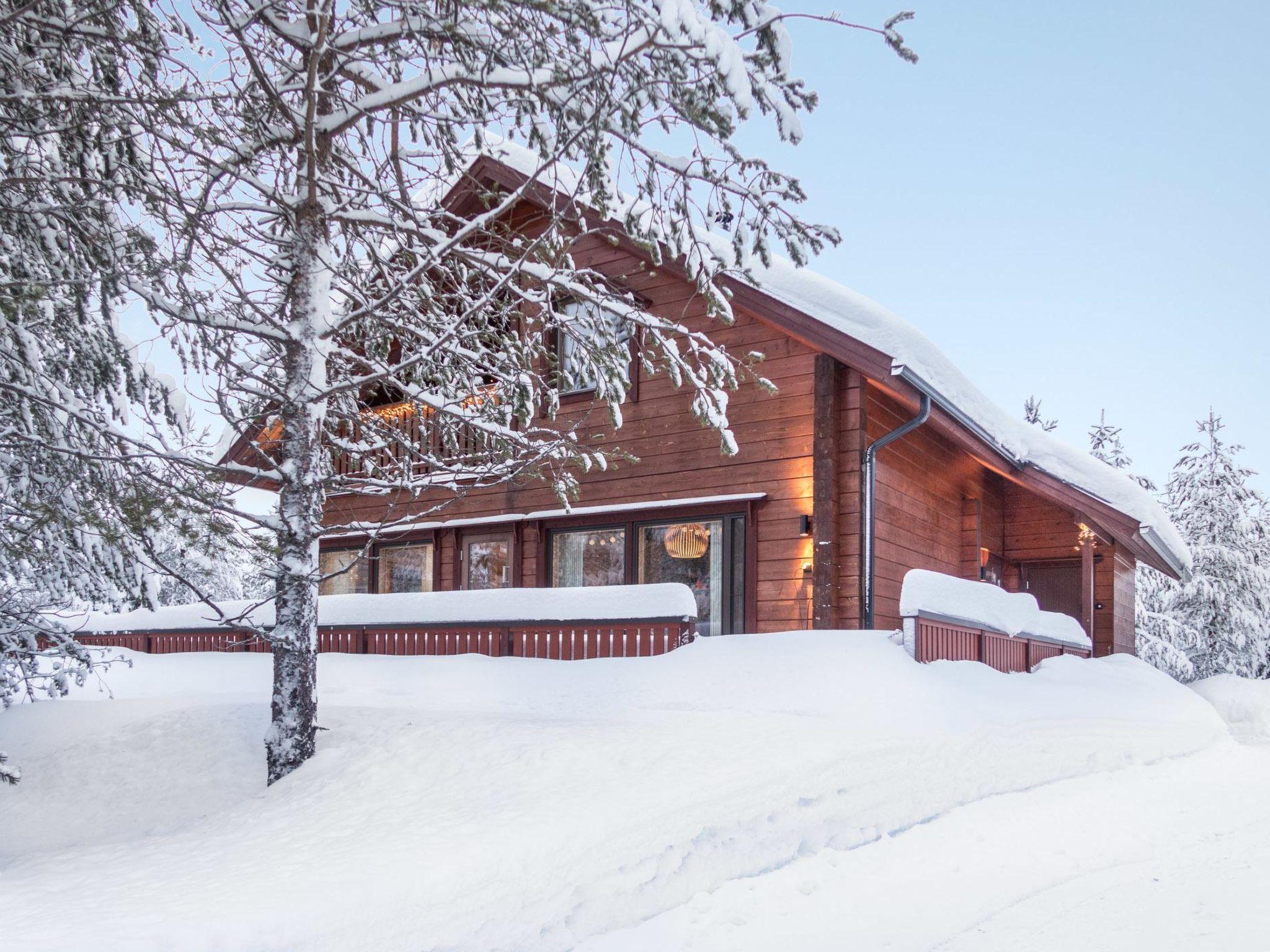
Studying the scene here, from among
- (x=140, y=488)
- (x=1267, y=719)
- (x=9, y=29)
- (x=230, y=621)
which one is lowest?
(x=1267, y=719)

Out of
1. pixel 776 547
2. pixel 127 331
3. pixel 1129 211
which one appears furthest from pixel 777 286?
pixel 1129 211

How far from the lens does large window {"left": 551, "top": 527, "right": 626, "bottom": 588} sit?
12352 millimetres

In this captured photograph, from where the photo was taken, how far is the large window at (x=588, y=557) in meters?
12.4

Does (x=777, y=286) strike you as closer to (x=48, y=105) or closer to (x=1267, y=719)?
(x=48, y=105)

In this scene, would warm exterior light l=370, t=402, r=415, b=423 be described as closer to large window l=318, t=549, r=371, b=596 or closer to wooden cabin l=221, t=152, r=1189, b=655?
wooden cabin l=221, t=152, r=1189, b=655

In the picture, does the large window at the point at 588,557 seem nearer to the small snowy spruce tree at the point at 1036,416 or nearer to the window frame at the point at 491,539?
the window frame at the point at 491,539

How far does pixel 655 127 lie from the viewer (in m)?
5.65

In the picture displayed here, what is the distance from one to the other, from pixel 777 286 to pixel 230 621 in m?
6.99

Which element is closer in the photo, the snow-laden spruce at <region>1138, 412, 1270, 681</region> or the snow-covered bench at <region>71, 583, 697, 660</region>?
the snow-covered bench at <region>71, 583, 697, 660</region>

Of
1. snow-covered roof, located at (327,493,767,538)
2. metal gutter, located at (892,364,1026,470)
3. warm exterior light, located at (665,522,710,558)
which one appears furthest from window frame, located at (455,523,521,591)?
metal gutter, located at (892,364,1026,470)

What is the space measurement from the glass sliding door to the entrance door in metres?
2.27

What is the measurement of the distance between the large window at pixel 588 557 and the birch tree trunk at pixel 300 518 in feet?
19.7

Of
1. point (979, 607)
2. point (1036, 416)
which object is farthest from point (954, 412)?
point (1036, 416)

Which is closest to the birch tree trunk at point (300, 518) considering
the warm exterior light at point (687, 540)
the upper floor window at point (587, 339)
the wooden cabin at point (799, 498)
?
the upper floor window at point (587, 339)
